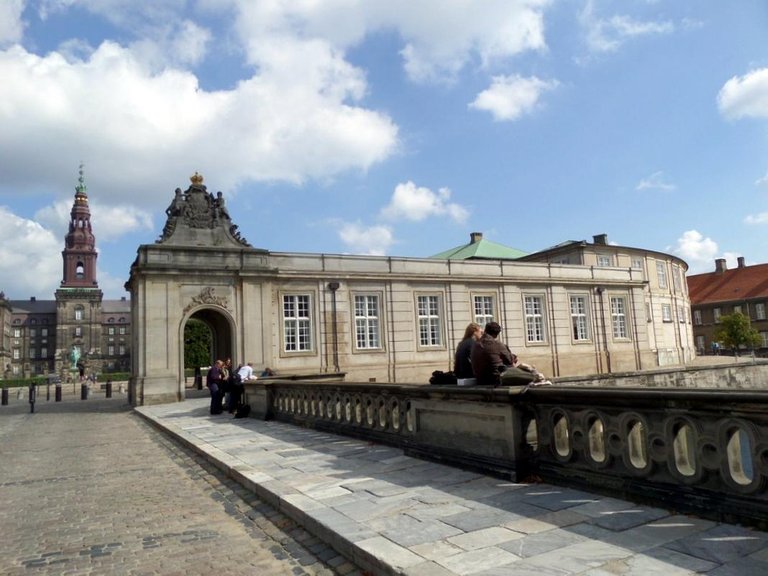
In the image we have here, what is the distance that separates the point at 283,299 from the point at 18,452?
14500mm

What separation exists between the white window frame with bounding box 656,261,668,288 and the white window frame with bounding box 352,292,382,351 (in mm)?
33084

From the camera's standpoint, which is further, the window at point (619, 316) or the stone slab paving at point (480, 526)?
the window at point (619, 316)

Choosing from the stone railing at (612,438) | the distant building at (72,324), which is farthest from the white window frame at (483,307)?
the distant building at (72,324)

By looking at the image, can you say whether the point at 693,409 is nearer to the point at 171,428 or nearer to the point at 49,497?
the point at 49,497

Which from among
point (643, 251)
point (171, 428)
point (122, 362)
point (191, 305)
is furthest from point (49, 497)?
point (122, 362)

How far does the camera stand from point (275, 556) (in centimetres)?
486

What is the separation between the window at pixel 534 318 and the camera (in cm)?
3209

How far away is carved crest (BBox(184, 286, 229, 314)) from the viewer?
23594 mm

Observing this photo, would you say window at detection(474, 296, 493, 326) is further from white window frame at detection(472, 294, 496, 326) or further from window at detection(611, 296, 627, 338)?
window at detection(611, 296, 627, 338)

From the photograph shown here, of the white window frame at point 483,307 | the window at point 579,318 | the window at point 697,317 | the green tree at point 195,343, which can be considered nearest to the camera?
the white window frame at point 483,307

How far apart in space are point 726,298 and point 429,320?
192ft

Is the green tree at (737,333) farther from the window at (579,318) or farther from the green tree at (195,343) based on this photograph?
the green tree at (195,343)

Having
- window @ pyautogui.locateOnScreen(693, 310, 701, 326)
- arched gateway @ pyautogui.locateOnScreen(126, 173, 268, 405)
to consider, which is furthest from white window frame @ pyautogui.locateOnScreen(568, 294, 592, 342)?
window @ pyautogui.locateOnScreen(693, 310, 701, 326)

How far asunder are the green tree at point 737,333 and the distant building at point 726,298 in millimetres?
5980
